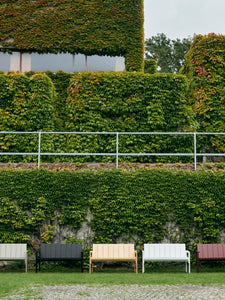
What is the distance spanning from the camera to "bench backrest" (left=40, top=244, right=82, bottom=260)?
39.5 ft

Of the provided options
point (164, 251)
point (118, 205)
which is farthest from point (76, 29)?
point (164, 251)

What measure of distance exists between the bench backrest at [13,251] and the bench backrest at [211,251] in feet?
15.5

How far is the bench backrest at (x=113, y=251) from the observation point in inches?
476

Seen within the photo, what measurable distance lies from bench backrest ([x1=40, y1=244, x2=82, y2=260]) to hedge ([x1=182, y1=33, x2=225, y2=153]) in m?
6.77

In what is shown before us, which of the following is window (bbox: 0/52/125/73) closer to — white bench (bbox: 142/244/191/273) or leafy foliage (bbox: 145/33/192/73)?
white bench (bbox: 142/244/191/273)

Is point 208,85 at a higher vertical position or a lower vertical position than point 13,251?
higher

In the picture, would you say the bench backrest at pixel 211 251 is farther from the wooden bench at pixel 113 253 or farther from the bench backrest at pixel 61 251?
the bench backrest at pixel 61 251

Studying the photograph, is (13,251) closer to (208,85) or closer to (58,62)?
(208,85)

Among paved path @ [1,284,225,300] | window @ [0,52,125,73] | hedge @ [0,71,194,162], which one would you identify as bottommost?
paved path @ [1,284,225,300]

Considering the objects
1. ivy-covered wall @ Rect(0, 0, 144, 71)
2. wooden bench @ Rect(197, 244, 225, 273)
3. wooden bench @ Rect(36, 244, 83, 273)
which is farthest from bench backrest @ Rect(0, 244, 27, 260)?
ivy-covered wall @ Rect(0, 0, 144, 71)

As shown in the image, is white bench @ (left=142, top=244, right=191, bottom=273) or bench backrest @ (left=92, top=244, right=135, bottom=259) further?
bench backrest @ (left=92, top=244, right=135, bottom=259)

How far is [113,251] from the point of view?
1222 centimetres

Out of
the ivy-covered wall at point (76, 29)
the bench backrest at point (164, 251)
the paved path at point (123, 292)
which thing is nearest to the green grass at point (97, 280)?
the paved path at point (123, 292)

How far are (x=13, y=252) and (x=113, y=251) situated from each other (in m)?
2.70
